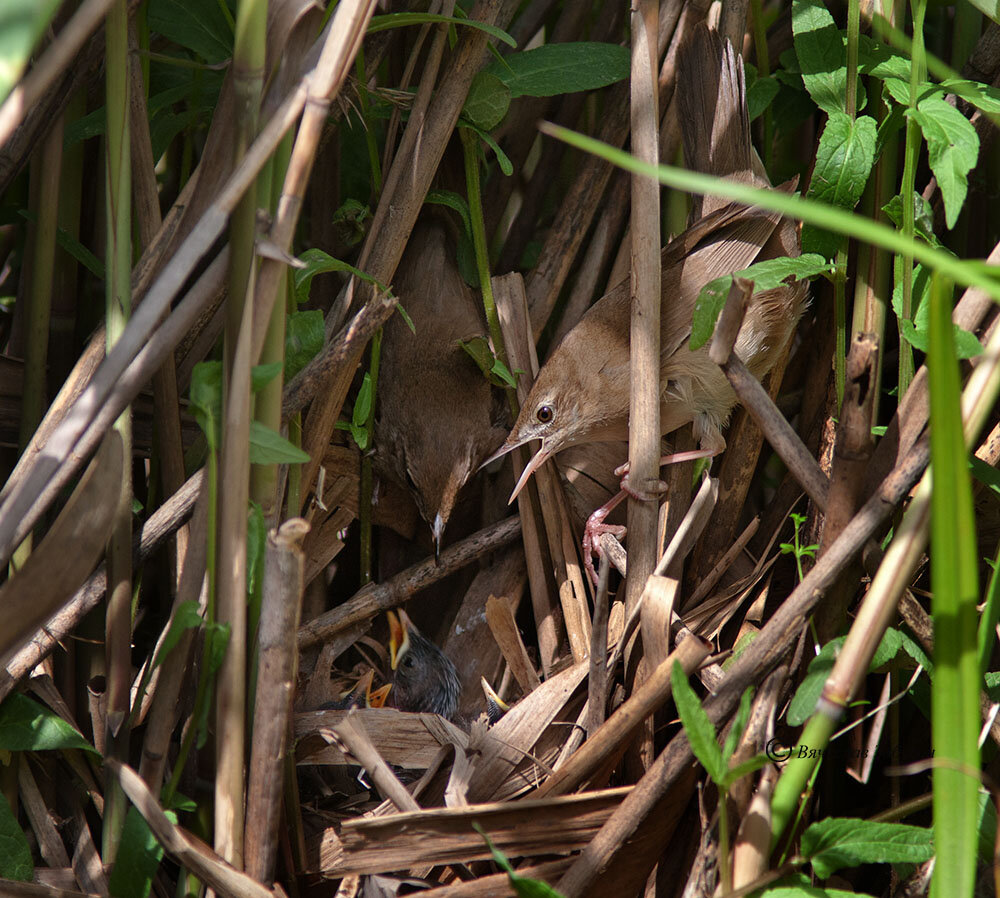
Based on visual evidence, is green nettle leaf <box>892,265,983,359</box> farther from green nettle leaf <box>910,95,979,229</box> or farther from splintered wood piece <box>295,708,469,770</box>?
splintered wood piece <box>295,708,469,770</box>

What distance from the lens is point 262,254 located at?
1.11 metres

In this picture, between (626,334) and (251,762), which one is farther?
(626,334)

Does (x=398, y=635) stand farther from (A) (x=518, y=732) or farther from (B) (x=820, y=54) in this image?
(B) (x=820, y=54)

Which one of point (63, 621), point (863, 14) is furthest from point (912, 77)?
point (63, 621)

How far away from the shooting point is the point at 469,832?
1434 mm

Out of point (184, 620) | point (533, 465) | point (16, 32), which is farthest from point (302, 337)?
point (533, 465)

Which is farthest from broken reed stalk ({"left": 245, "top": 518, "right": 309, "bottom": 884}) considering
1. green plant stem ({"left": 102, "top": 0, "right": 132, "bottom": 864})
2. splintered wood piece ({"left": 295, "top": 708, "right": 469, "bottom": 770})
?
splintered wood piece ({"left": 295, "top": 708, "right": 469, "bottom": 770})

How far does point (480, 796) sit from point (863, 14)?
1.59 metres

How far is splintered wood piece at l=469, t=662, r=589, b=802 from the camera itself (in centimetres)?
159

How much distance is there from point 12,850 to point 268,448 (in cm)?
72

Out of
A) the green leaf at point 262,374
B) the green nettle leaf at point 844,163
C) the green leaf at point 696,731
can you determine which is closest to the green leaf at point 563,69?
the green nettle leaf at point 844,163

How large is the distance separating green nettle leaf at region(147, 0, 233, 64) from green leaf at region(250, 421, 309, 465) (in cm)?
79

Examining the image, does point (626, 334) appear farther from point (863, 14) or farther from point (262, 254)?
point (262, 254)

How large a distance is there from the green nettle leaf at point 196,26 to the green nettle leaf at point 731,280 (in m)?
0.91
